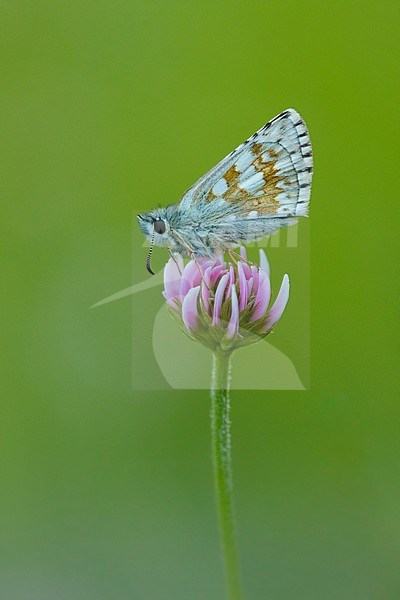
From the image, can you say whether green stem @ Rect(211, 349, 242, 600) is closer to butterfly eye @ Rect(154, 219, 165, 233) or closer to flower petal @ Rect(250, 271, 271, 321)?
flower petal @ Rect(250, 271, 271, 321)

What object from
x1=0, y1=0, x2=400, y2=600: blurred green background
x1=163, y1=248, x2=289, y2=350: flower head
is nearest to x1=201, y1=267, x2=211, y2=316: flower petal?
x1=163, y1=248, x2=289, y2=350: flower head

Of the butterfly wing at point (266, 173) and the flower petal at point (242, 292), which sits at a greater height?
the butterfly wing at point (266, 173)

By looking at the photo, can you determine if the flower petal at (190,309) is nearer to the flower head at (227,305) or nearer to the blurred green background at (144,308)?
the flower head at (227,305)

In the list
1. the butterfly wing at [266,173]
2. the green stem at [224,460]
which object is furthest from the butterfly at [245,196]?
the green stem at [224,460]

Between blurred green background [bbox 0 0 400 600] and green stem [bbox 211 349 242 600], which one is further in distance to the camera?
blurred green background [bbox 0 0 400 600]

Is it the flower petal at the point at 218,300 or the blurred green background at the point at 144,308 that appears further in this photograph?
the blurred green background at the point at 144,308

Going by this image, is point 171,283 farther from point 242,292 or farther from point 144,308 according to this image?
point 144,308

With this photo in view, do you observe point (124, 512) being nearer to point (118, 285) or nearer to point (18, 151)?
point (118, 285)
